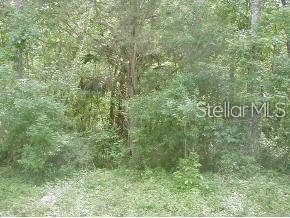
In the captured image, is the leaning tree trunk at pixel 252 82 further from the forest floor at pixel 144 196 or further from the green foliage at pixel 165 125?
the green foliage at pixel 165 125

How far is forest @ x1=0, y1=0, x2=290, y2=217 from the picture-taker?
22.4ft

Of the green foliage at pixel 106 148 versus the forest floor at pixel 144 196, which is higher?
the green foliage at pixel 106 148

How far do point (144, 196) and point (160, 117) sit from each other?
1.55m

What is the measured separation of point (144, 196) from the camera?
682cm

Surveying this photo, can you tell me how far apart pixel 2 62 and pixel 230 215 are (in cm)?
567

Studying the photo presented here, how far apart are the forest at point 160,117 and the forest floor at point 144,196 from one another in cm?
2

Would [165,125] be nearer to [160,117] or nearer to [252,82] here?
[160,117]

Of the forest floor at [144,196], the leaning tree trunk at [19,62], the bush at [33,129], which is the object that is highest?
the leaning tree trunk at [19,62]

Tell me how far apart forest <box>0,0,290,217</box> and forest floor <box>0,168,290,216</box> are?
0.02m

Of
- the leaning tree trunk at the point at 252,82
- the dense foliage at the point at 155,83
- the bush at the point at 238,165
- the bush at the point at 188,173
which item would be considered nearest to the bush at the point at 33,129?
the dense foliage at the point at 155,83

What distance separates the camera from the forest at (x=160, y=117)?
6.84m

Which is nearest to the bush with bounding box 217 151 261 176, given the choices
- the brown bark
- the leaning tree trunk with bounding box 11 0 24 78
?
the leaning tree trunk with bounding box 11 0 24 78

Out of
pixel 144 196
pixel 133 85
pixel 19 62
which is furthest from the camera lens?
pixel 133 85

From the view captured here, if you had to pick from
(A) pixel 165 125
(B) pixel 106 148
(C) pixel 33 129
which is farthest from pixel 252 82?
(C) pixel 33 129
